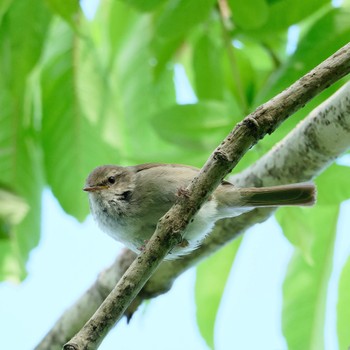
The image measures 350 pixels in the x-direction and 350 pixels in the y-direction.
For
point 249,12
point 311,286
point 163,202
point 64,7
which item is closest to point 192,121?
point 163,202

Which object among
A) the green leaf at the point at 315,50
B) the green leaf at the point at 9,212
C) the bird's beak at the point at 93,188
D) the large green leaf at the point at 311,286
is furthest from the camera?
the bird's beak at the point at 93,188

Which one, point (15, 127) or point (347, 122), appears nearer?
point (347, 122)

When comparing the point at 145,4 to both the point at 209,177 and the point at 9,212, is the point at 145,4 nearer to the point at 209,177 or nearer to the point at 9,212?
the point at 9,212

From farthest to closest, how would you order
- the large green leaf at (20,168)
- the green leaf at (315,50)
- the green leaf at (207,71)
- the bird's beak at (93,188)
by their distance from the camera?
the large green leaf at (20,168)
the green leaf at (207,71)
the bird's beak at (93,188)
the green leaf at (315,50)

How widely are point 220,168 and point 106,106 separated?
193 cm

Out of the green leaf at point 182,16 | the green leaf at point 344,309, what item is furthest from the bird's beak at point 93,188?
the green leaf at point 344,309

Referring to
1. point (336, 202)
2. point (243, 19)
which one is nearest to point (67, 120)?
point (243, 19)

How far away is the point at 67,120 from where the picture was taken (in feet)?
12.3

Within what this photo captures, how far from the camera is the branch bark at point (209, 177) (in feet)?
6.64

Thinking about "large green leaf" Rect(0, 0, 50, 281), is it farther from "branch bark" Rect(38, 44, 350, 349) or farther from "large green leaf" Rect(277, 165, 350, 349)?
"branch bark" Rect(38, 44, 350, 349)

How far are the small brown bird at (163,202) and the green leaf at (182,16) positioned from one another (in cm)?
64

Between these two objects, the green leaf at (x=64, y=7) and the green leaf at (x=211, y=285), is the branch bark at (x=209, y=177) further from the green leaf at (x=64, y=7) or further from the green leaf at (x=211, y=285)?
the green leaf at (x=211, y=285)

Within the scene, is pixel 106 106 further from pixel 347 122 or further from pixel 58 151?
pixel 347 122

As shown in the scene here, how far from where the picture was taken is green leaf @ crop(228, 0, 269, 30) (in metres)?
2.95
